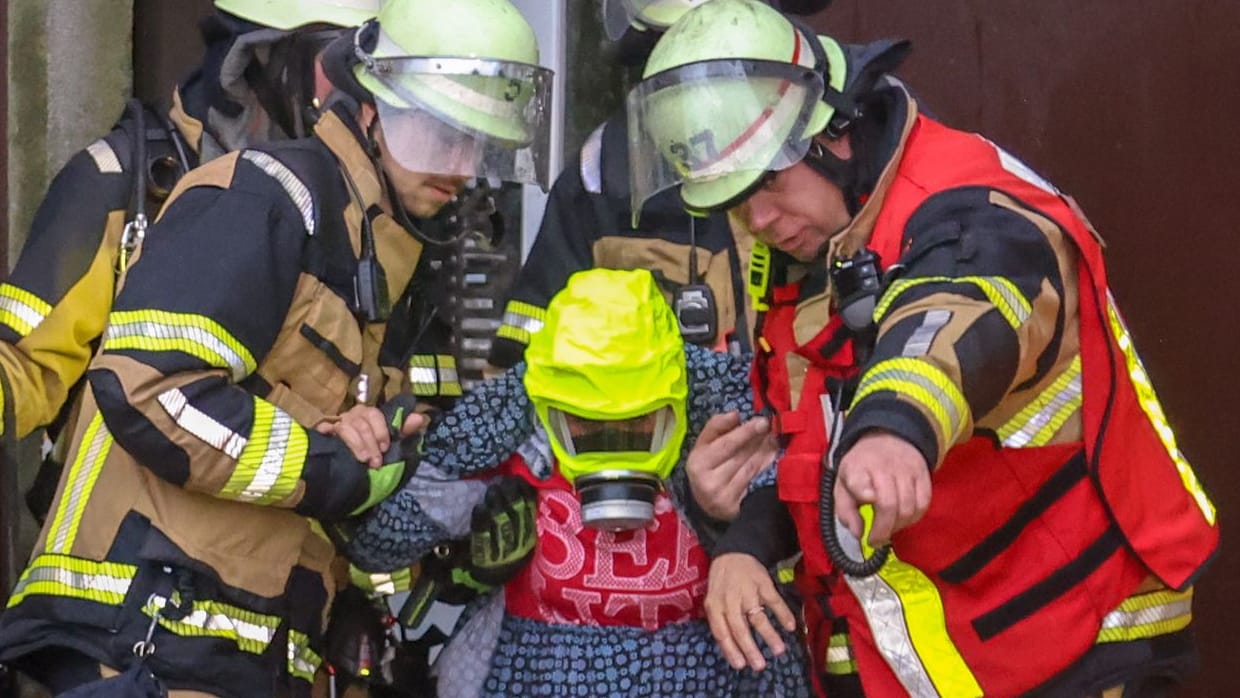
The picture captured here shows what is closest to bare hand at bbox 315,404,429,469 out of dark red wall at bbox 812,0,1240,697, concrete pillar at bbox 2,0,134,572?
concrete pillar at bbox 2,0,134,572

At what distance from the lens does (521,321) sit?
3.73m

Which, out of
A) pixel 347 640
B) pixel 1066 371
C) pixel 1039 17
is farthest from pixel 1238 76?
pixel 347 640

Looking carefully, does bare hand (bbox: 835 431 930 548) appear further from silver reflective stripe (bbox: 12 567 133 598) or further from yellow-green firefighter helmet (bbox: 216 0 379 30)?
yellow-green firefighter helmet (bbox: 216 0 379 30)

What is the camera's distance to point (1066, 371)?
112 inches

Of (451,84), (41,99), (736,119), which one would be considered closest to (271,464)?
(451,84)

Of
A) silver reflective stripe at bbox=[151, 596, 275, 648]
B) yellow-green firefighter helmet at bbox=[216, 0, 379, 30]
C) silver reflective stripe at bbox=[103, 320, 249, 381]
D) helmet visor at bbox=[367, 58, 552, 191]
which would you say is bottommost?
silver reflective stripe at bbox=[151, 596, 275, 648]

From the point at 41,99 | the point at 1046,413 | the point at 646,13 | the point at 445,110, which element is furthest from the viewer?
the point at 41,99

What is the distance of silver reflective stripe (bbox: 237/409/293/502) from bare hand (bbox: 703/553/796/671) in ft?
2.43

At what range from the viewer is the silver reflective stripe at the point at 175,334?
2.96 metres

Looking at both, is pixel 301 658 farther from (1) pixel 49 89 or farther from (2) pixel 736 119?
(1) pixel 49 89

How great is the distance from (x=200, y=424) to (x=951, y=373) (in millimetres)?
1213

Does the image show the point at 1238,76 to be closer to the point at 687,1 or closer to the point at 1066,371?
the point at 687,1

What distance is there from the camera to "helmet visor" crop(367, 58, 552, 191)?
3.30 m

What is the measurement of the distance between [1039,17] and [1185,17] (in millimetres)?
360
